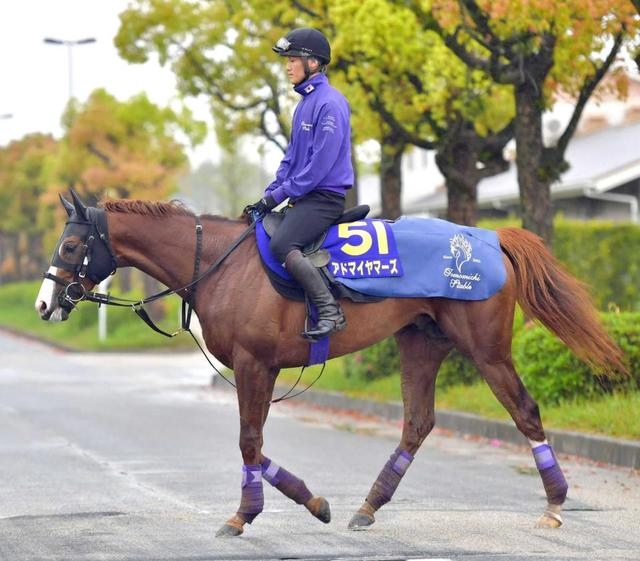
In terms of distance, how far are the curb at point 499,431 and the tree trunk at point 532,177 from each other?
109 inches

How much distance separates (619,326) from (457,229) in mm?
5134

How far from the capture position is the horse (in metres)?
8.38

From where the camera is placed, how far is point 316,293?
8.34m

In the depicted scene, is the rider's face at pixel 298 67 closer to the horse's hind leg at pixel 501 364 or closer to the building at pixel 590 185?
the horse's hind leg at pixel 501 364

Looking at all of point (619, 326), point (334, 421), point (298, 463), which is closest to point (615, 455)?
point (619, 326)

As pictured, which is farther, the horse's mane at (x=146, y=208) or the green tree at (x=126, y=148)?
the green tree at (x=126, y=148)

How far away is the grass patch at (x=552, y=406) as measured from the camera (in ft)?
43.0

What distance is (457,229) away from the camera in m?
9.11

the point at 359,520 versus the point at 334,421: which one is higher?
the point at 359,520

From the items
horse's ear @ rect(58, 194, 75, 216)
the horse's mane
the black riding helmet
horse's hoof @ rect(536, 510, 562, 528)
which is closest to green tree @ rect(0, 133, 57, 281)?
horse's ear @ rect(58, 194, 75, 216)

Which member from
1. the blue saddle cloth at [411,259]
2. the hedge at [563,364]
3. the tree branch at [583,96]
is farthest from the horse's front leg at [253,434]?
the tree branch at [583,96]

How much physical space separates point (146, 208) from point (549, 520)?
3.11 meters

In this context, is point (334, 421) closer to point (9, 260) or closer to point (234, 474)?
point (234, 474)

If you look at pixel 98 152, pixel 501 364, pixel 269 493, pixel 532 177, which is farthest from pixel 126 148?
pixel 501 364
